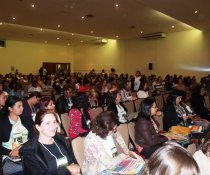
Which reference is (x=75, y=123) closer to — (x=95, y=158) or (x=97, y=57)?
(x=95, y=158)

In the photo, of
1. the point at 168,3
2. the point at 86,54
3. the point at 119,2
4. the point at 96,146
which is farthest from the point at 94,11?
the point at 86,54

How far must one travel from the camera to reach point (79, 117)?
4.16 m

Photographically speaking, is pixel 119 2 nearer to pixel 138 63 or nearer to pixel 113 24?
pixel 113 24

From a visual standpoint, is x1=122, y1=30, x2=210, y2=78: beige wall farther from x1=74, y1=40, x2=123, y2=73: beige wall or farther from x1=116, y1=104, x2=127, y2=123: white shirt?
x1=116, y1=104, x2=127, y2=123: white shirt

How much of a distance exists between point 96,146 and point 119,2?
20.7ft

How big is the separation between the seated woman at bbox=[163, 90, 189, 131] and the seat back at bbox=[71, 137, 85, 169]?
2.21 metres

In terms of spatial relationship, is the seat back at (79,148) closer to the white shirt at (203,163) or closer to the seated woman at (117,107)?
the white shirt at (203,163)

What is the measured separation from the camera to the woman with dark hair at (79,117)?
4.07 m

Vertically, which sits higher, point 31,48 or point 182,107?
point 31,48

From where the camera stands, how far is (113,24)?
38.1 ft

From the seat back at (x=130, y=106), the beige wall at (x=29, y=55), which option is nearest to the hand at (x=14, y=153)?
the seat back at (x=130, y=106)

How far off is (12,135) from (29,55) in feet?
63.1

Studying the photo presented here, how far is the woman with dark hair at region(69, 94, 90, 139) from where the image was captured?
407 cm

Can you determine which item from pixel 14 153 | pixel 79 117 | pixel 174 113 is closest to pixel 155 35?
pixel 174 113
